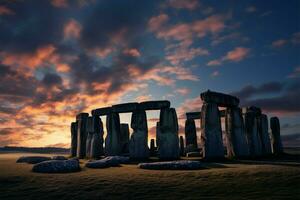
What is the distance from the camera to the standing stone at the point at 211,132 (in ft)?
48.8

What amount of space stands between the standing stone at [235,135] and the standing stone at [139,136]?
472 centimetres

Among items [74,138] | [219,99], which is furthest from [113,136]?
[219,99]

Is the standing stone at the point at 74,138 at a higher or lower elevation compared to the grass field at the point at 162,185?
higher

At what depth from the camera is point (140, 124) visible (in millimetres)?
17109

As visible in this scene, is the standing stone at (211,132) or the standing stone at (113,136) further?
the standing stone at (113,136)

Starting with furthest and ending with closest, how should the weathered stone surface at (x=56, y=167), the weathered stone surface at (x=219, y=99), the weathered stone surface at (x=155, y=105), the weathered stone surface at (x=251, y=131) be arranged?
1. the weathered stone surface at (x=251, y=131)
2. the weathered stone surface at (x=155, y=105)
3. the weathered stone surface at (x=219, y=99)
4. the weathered stone surface at (x=56, y=167)

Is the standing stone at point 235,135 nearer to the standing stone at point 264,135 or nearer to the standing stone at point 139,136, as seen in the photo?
the standing stone at point 264,135

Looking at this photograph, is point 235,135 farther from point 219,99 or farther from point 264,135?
point 264,135

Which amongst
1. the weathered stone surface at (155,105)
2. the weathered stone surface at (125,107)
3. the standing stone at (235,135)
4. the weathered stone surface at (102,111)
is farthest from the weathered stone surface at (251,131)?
the weathered stone surface at (102,111)

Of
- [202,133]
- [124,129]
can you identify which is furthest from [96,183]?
[124,129]

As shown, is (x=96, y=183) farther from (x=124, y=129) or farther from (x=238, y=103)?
(x=124, y=129)

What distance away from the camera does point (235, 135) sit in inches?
661

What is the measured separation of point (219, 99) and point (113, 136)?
7303 millimetres

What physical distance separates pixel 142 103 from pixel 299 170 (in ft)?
32.7
